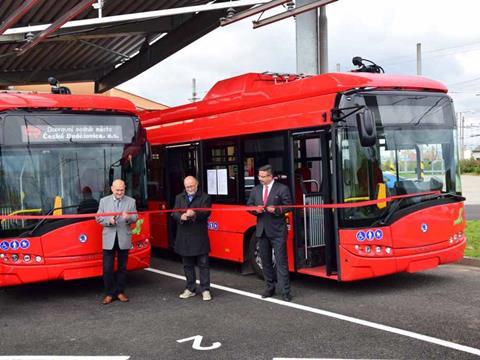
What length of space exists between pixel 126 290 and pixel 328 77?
4.34m

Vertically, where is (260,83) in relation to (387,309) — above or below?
above

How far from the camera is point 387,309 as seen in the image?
22.7 ft

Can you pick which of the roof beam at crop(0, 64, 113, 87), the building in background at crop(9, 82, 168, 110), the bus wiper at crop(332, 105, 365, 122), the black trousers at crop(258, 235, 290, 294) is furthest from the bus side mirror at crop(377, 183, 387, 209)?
the building in background at crop(9, 82, 168, 110)

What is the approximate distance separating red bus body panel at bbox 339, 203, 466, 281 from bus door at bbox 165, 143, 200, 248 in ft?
12.4

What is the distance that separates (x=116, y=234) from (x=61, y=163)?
4.20ft

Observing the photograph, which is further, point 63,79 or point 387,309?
point 63,79

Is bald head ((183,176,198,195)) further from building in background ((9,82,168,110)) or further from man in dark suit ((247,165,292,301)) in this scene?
building in background ((9,82,168,110))

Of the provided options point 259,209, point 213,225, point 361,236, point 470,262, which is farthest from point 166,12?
point 470,262

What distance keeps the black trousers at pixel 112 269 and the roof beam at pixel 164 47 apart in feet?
33.0

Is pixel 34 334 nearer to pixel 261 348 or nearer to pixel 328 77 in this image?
pixel 261 348

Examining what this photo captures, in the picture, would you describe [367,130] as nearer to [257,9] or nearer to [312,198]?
[312,198]

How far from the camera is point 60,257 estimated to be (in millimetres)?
7781

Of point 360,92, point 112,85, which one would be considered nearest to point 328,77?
point 360,92

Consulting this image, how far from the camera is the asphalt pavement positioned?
5547 mm
